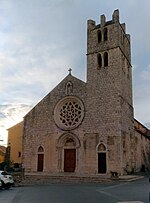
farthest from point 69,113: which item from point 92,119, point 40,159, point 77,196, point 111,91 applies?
point 77,196

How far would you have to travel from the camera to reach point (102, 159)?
29688 millimetres

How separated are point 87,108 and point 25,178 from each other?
10.3 meters

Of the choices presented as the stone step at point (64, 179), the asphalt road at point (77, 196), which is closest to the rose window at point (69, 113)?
the stone step at point (64, 179)

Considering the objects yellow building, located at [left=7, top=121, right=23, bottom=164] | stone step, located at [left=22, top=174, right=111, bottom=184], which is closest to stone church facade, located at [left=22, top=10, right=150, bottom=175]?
stone step, located at [left=22, top=174, right=111, bottom=184]

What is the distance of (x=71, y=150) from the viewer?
1278 inches

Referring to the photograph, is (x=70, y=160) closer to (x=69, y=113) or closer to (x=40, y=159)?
(x=40, y=159)

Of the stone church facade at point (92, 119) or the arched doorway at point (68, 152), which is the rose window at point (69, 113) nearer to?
the stone church facade at point (92, 119)

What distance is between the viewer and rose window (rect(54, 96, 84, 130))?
32562mm

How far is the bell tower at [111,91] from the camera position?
96.4 ft

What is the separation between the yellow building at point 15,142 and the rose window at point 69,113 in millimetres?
10117

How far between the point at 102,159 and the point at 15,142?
1690 centimetres

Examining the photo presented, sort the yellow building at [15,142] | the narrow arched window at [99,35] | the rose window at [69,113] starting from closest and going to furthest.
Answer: the rose window at [69,113] → the narrow arched window at [99,35] → the yellow building at [15,142]

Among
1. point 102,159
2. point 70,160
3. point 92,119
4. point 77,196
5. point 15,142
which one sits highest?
point 92,119

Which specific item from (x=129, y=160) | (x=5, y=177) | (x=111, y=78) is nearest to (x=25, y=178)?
(x=5, y=177)
